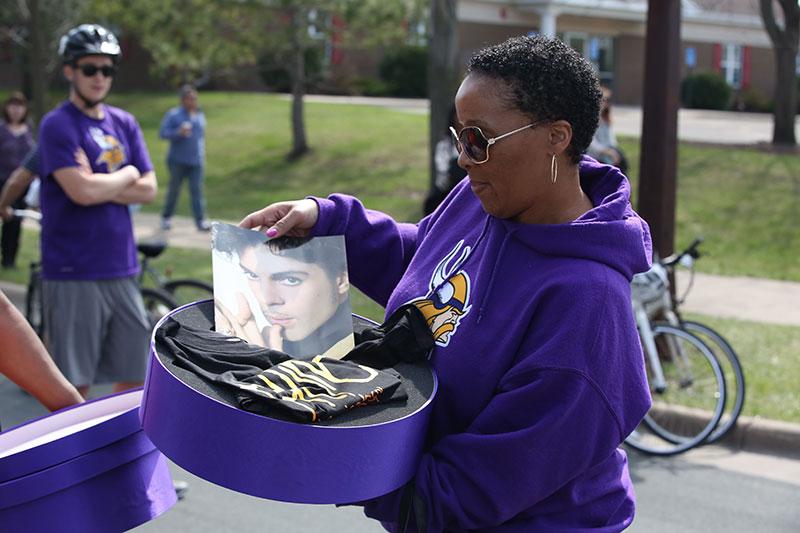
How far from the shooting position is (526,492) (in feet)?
6.48

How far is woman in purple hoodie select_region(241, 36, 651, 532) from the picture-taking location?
77.0 inches

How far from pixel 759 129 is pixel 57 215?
20.7 meters

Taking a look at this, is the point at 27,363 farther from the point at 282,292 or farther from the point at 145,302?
the point at 145,302

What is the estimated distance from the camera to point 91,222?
17.9ft

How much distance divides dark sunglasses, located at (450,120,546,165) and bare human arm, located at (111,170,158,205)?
364 centimetres

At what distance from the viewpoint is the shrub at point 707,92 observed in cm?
3231

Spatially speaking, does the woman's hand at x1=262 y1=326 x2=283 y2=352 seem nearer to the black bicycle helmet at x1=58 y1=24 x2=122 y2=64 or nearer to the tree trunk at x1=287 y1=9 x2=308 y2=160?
the black bicycle helmet at x1=58 y1=24 x2=122 y2=64

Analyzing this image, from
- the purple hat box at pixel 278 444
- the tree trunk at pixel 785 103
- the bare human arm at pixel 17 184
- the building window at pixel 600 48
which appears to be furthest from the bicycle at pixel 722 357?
the building window at pixel 600 48

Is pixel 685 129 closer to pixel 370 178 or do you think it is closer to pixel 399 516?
pixel 370 178

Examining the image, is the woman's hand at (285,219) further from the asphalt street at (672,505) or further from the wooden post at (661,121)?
the wooden post at (661,121)

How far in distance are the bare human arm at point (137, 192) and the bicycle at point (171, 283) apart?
1.64m

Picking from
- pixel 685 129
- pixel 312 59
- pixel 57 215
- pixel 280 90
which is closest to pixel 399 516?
pixel 57 215

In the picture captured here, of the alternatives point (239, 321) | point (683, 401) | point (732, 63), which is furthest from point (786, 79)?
point (732, 63)

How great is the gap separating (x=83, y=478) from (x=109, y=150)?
344 cm
